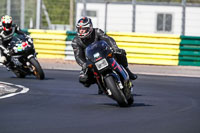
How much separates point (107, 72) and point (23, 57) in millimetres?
6354

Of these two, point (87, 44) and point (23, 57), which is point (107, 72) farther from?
point (23, 57)

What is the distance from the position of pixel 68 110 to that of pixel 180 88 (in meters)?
5.62

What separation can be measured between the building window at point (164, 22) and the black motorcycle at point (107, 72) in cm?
2205

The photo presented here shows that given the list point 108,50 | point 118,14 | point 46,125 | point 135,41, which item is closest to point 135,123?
point 46,125

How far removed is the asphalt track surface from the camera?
8383 millimetres

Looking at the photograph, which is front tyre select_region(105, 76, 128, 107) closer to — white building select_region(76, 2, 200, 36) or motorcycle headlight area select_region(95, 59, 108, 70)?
motorcycle headlight area select_region(95, 59, 108, 70)

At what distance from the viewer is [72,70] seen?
2064 centimetres

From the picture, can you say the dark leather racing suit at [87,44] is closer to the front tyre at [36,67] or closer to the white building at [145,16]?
the front tyre at [36,67]

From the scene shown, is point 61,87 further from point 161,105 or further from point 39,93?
point 161,105

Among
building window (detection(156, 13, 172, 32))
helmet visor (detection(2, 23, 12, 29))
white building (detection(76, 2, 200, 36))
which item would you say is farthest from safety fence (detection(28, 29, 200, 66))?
building window (detection(156, 13, 172, 32))

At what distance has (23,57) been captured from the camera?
54.2ft

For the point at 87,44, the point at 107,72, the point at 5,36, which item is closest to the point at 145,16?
the point at 5,36

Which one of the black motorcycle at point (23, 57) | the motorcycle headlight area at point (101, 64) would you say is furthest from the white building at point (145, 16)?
the motorcycle headlight area at point (101, 64)

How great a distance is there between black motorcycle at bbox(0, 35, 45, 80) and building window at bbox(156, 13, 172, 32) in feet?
54.6
